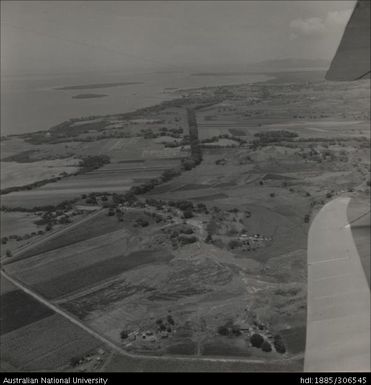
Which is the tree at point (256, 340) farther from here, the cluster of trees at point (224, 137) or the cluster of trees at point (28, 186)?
the cluster of trees at point (224, 137)

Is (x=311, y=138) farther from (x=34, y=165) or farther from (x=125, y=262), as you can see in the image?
(x=125, y=262)

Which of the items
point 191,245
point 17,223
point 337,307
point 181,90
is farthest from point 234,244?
point 181,90

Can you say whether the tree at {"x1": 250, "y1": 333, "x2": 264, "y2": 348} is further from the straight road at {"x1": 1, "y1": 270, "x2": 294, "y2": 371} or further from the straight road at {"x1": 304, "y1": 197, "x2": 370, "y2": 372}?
the straight road at {"x1": 304, "y1": 197, "x2": 370, "y2": 372}

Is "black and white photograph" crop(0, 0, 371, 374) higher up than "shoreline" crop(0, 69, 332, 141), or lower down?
lower down

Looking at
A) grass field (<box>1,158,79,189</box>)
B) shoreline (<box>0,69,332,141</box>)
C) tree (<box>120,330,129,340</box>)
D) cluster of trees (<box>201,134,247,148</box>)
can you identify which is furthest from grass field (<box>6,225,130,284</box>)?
shoreline (<box>0,69,332,141</box>)

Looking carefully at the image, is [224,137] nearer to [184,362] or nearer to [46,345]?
[46,345]

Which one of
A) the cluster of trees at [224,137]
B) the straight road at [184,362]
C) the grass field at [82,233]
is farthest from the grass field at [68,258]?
the cluster of trees at [224,137]
